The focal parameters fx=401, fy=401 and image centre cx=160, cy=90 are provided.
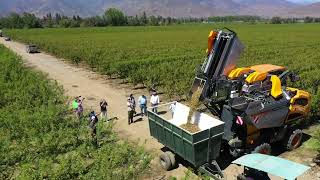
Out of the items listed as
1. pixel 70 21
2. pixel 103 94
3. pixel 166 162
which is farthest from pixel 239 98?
pixel 70 21

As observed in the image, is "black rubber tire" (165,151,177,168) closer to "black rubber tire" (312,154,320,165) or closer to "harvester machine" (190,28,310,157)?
"harvester machine" (190,28,310,157)

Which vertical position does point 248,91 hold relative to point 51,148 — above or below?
above

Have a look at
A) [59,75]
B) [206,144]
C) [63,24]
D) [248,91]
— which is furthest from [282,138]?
Result: [63,24]

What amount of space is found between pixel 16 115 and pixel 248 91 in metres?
9.27

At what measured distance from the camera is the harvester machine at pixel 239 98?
39.2 ft

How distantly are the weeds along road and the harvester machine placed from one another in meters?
2.13

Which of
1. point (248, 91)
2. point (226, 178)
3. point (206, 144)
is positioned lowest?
point (226, 178)

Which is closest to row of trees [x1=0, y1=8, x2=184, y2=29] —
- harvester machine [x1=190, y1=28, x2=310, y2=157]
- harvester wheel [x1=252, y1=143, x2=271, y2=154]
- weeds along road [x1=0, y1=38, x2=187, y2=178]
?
weeds along road [x1=0, y1=38, x2=187, y2=178]

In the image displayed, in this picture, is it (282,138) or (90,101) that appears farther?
(90,101)

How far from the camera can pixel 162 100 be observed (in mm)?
21750

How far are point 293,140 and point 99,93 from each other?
13.4 metres

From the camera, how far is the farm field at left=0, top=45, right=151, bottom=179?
10578 mm

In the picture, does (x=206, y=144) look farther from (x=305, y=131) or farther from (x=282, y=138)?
(x=305, y=131)

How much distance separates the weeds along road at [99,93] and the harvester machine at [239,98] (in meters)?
2.13
